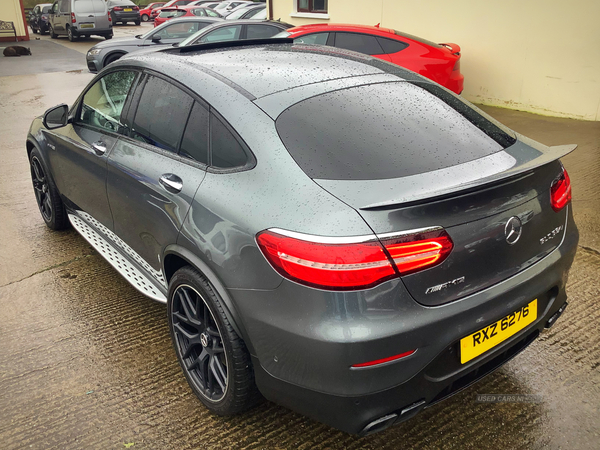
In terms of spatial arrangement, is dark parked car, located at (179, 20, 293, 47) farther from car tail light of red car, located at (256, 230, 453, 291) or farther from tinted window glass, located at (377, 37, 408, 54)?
car tail light of red car, located at (256, 230, 453, 291)

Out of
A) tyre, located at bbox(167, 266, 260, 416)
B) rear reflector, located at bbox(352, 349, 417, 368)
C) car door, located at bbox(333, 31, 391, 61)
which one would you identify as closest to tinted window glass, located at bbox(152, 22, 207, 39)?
car door, located at bbox(333, 31, 391, 61)

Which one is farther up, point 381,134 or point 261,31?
point 381,134

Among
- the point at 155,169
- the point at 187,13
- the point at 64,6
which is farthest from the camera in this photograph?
the point at 64,6

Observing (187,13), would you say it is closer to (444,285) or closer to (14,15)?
(14,15)

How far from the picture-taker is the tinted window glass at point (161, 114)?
2.71m

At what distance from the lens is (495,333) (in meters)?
2.14

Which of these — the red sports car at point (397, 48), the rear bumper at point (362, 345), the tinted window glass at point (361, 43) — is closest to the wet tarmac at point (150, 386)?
the rear bumper at point (362, 345)

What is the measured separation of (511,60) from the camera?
350 inches

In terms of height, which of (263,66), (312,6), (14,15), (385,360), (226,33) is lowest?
(14,15)

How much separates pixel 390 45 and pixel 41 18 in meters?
26.7

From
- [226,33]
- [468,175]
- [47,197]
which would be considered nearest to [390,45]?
[226,33]

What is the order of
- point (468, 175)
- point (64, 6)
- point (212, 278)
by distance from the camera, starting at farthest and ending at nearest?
point (64, 6), point (212, 278), point (468, 175)

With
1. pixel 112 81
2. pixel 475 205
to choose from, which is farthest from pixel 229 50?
pixel 475 205

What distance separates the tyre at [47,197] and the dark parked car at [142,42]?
8.42 meters
